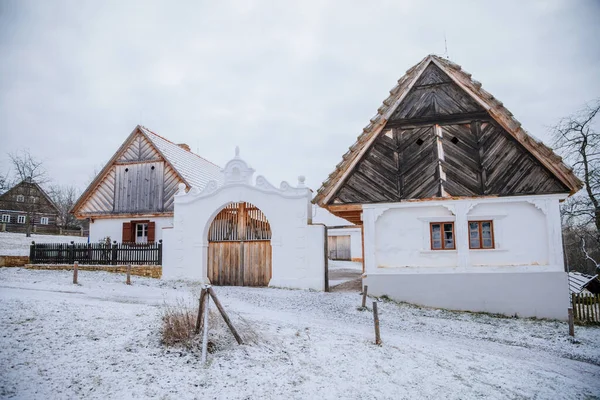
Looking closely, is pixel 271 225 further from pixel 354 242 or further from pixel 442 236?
pixel 354 242

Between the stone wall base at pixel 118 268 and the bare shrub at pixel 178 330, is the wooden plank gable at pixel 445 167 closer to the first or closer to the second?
the bare shrub at pixel 178 330

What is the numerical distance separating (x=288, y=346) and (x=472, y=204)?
755 centimetres

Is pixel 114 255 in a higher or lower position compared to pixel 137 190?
lower

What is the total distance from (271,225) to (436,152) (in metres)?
5.96

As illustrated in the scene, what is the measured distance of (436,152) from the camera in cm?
1207

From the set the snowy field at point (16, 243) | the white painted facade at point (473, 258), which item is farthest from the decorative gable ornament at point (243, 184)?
the snowy field at point (16, 243)

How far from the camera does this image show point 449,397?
5.59 metres

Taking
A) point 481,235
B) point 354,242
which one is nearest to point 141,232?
point 481,235

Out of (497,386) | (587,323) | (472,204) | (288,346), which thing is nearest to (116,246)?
(288,346)

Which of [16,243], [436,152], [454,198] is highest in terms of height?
[436,152]

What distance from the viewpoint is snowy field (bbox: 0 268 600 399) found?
518 cm

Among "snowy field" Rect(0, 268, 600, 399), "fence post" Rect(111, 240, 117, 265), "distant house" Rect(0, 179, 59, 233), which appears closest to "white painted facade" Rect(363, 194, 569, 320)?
"snowy field" Rect(0, 268, 600, 399)

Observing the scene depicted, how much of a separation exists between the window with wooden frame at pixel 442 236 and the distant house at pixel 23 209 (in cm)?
3265

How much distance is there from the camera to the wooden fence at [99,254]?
1631cm
